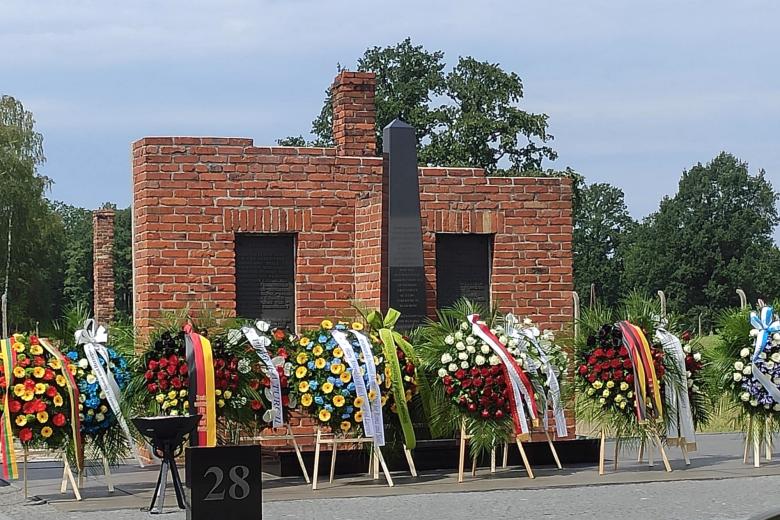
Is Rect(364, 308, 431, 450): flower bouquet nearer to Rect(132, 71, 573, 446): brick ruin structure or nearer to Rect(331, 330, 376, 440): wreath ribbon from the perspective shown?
Rect(331, 330, 376, 440): wreath ribbon

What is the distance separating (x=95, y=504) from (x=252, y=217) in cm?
460

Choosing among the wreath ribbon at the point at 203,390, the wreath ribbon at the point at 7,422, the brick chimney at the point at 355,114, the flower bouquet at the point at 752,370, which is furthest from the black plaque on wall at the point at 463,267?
the wreath ribbon at the point at 7,422

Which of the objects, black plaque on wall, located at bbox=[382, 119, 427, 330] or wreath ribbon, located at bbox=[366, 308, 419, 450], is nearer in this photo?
wreath ribbon, located at bbox=[366, 308, 419, 450]

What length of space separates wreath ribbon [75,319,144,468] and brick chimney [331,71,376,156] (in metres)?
4.69

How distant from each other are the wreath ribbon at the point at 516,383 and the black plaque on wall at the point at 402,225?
1601 millimetres

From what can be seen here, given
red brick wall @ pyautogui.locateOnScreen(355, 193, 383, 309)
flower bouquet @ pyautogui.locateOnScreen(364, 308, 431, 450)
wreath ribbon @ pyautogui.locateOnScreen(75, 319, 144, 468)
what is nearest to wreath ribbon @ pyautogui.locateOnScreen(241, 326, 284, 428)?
flower bouquet @ pyautogui.locateOnScreen(364, 308, 431, 450)

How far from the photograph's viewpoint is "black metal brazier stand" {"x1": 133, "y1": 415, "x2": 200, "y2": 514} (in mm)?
11305

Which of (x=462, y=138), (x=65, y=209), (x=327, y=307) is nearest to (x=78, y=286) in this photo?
→ (x=65, y=209)

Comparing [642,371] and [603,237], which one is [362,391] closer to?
[642,371]

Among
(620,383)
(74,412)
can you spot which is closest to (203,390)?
(74,412)

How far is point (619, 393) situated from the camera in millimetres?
13383

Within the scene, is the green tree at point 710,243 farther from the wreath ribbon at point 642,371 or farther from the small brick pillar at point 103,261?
the wreath ribbon at point 642,371

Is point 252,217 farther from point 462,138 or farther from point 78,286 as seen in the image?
point 78,286

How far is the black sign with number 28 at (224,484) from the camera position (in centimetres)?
853
